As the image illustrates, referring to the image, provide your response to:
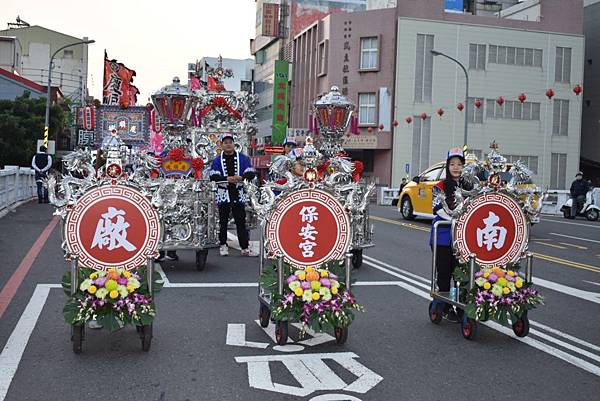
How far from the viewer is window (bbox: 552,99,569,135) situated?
53031 millimetres

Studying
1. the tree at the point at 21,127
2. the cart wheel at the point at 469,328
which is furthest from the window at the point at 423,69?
the cart wheel at the point at 469,328

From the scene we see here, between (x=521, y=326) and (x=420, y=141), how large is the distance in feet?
147

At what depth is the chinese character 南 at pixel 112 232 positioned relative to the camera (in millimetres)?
6590

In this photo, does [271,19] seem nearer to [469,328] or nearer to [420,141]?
[420,141]

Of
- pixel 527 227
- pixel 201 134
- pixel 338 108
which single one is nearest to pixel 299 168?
pixel 527 227

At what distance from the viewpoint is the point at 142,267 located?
6.87 meters

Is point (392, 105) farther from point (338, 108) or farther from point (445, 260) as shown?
point (445, 260)

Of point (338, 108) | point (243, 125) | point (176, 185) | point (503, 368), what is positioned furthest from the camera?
point (243, 125)

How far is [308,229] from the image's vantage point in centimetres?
692

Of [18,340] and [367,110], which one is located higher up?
[367,110]

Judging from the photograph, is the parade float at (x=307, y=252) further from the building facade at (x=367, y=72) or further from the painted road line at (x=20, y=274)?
the building facade at (x=367, y=72)

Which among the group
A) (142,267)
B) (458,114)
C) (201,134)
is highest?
(458,114)

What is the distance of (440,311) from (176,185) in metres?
4.71

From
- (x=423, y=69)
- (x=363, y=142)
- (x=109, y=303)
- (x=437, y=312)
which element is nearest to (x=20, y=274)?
(x=109, y=303)
